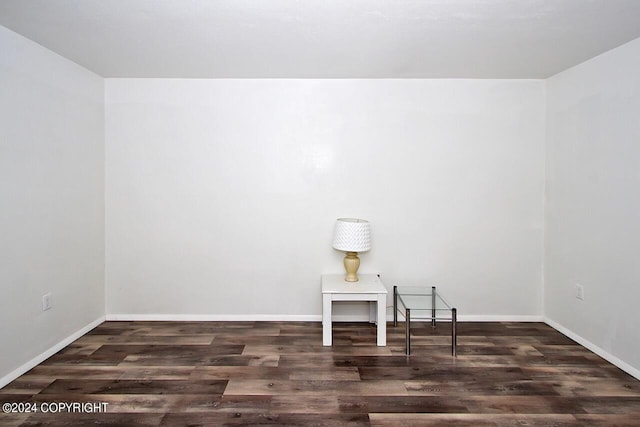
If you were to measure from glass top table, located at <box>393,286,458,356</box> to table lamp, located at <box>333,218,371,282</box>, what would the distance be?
0.47 m

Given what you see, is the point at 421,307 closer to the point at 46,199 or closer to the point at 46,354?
the point at 46,354

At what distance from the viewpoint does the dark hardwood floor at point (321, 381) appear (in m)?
2.05

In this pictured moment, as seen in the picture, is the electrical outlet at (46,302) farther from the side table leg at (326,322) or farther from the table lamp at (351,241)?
the table lamp at (351,241)

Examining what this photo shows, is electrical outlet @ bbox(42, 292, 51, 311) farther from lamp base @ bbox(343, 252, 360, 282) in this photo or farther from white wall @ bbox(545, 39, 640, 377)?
white wall @ bbox(545, 39, 640, 377)

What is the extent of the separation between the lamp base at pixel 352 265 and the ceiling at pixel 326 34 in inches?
63.6

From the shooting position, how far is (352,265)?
10.7 ft

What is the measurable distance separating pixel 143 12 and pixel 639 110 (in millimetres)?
3219

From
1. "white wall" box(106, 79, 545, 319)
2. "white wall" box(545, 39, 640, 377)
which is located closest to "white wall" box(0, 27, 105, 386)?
"white wall" box(106, 79, 545, 319)

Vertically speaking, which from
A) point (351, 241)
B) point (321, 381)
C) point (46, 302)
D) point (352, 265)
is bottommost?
point (321, 381)

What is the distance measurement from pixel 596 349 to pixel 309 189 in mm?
2642

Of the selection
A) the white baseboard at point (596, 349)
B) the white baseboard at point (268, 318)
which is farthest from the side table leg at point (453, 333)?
the white baseboard at point (596, 349)

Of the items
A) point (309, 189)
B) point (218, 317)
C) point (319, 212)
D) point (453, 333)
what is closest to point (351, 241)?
point (319, 212)

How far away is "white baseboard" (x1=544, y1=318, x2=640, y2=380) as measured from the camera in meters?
2.53

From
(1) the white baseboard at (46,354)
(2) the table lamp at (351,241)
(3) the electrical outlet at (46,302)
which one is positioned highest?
(2) the table lamp at (351,241)
